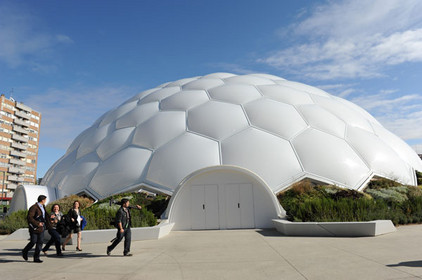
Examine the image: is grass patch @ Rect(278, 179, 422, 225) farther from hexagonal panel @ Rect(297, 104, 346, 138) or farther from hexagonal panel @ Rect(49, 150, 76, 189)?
hexagonal panel @ Rect(49, 150, 76, 189)

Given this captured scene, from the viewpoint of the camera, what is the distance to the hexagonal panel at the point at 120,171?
41.3 ft

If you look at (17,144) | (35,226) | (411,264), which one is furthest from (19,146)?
(411,264)

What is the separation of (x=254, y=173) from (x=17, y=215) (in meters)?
9.11

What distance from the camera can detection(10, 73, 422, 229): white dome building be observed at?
11.5 metres

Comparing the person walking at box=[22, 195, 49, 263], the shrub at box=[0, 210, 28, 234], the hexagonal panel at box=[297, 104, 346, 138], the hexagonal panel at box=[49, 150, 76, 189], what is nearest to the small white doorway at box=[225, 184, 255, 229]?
the hexagonal panel at box=[297, 104, 346, 138]

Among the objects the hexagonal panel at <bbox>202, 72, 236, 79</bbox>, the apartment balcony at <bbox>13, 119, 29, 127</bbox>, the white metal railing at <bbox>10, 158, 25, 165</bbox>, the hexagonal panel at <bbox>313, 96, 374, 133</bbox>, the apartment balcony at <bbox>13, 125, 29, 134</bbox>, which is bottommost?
the hexagonal panel at <bbox>313, 96, 374, 133</bbox>

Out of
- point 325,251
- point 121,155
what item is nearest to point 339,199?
point 325,251

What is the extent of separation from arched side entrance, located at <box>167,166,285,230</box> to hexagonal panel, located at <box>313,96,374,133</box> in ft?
23.2

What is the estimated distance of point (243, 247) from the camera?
22.9 feet

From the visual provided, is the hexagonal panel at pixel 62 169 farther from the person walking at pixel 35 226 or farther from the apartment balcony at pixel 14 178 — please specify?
the apartment balcony at pixel 14 178

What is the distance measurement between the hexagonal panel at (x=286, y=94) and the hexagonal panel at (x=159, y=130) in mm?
5038

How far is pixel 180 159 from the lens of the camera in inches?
489

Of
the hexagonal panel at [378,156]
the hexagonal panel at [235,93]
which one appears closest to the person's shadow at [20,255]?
the hexagonal panel at [235,93]

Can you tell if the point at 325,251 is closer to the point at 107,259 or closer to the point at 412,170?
the point at 107,259
